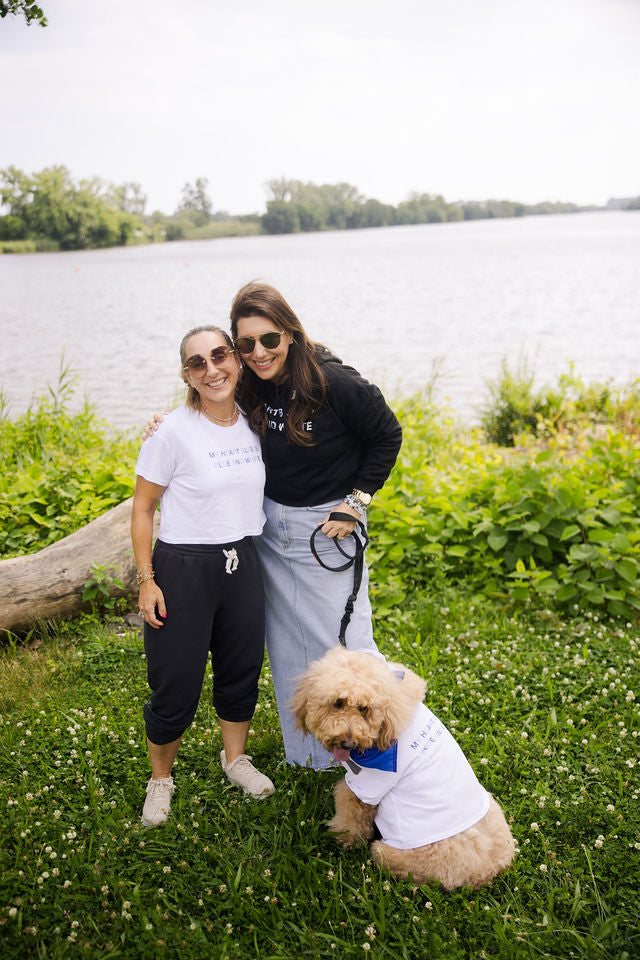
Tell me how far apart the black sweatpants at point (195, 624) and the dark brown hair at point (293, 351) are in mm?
642

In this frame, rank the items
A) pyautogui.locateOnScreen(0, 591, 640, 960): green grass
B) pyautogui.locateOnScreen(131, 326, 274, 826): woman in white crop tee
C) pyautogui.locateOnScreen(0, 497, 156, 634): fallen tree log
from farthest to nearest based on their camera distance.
A: pyautogui.locateOnScreen(0, 497, 156, 634): fallen tree log, pyautogui.locateOnScreen(131, 326, 274, 826): woman in white crop tee, pyautogui.locateOnScreen(0, 591, 640, 960): green grass

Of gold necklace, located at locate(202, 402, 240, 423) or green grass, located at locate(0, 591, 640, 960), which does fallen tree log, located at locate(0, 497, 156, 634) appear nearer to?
green grass, located at locate(0, 591, 640, 960)

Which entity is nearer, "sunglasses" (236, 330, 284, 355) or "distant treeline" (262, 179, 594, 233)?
"sunglasses" (236, 330, 284, 355)

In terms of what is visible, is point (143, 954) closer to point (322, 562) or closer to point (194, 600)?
point (194, 600)

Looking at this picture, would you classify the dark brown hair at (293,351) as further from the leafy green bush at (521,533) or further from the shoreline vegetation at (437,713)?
the leafy green bush at (521,533)

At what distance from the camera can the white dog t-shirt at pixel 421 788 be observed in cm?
275

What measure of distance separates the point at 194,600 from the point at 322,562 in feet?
2.26

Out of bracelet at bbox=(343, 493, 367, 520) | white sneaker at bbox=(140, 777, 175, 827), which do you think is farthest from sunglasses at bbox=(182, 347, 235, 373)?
white sneaker at bbox=(140, 777, 175, 827)

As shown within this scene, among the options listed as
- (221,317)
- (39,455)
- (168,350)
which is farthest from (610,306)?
(39,455)

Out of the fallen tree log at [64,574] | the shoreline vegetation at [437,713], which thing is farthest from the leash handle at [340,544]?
the fallen tree log at [64,574]

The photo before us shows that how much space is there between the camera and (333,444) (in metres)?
3.24

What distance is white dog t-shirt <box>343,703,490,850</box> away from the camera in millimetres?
2750

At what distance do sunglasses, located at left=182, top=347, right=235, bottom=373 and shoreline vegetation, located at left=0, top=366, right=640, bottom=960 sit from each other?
2.21m

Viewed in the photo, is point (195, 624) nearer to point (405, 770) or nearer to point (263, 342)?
point (405, 770)
